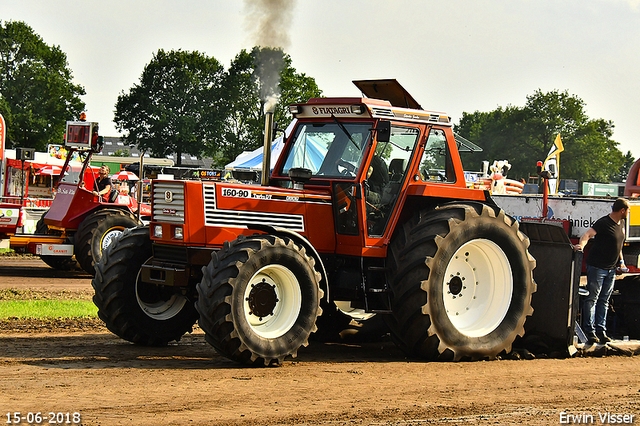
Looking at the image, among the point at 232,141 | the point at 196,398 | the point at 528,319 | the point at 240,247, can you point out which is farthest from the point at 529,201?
the point at 232,141

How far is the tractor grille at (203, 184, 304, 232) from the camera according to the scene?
22.7ft

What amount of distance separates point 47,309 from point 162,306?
3.41 meters

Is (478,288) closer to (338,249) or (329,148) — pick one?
(338,249)

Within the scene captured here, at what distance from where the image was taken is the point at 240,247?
20.9ft

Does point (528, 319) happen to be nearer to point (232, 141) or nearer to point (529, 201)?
point (529, 201)

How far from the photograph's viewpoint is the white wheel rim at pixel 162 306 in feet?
25.1

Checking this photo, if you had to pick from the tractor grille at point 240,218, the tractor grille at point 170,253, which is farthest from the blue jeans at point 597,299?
the tractor grille at point 170,253

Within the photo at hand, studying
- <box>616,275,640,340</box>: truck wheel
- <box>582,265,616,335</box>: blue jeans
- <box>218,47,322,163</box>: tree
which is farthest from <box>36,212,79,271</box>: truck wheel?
<box>218,47,322,163</box>: tree

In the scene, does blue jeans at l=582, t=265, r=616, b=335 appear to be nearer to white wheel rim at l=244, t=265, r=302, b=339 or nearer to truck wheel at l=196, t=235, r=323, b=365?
truck wheel at l=196, t=235, r=323, b=365

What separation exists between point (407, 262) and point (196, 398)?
104 inches

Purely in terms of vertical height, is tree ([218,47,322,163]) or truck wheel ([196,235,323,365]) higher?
tree ([218,47,322,163])

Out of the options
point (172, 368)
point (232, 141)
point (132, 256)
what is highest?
point (232, 141)

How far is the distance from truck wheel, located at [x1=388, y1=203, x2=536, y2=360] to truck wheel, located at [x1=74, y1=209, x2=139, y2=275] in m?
8.25

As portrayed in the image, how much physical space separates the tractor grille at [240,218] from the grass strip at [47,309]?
397cm
